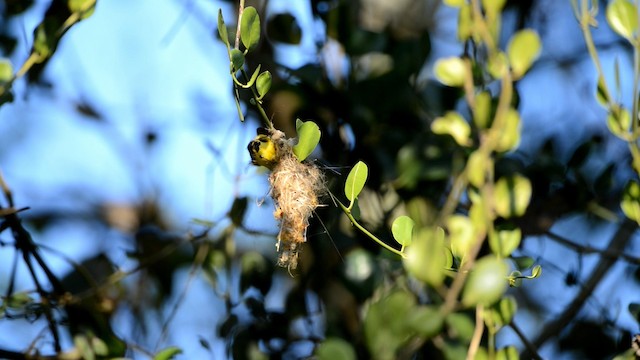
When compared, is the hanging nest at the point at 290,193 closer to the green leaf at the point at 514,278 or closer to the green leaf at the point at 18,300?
the green leaf at the point at 514,278

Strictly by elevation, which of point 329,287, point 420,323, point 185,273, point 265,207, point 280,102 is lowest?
point 185,273

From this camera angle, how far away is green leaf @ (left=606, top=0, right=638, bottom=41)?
744 millimetres

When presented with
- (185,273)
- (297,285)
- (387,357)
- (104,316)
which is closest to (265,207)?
(297,285)

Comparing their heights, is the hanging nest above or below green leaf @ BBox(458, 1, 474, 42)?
below

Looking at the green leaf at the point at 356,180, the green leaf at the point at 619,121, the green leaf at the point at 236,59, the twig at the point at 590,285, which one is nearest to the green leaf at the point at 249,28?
the green leaf at the point at 236,59

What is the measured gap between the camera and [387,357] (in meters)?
0.57

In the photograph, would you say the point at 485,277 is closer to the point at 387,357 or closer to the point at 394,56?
the point at 387,357

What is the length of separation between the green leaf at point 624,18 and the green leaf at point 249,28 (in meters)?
0.33

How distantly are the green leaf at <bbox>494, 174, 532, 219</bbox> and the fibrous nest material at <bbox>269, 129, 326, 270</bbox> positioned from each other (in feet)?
0.55

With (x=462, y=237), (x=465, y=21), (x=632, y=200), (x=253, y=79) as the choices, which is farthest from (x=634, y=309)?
(x=253, y=79)

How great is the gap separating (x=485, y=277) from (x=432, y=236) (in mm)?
62

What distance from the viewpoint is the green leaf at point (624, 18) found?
74 centimetres

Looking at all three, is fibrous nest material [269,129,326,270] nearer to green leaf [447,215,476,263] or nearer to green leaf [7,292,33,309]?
green leaf [447,215,476,263]

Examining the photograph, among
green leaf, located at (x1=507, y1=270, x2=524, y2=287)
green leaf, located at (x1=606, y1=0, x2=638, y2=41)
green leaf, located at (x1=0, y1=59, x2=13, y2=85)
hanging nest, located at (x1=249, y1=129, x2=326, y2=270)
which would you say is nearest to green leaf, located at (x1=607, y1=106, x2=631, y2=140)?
green leaf, located at (x1=606, y1=0, x2=638, y2=41)
